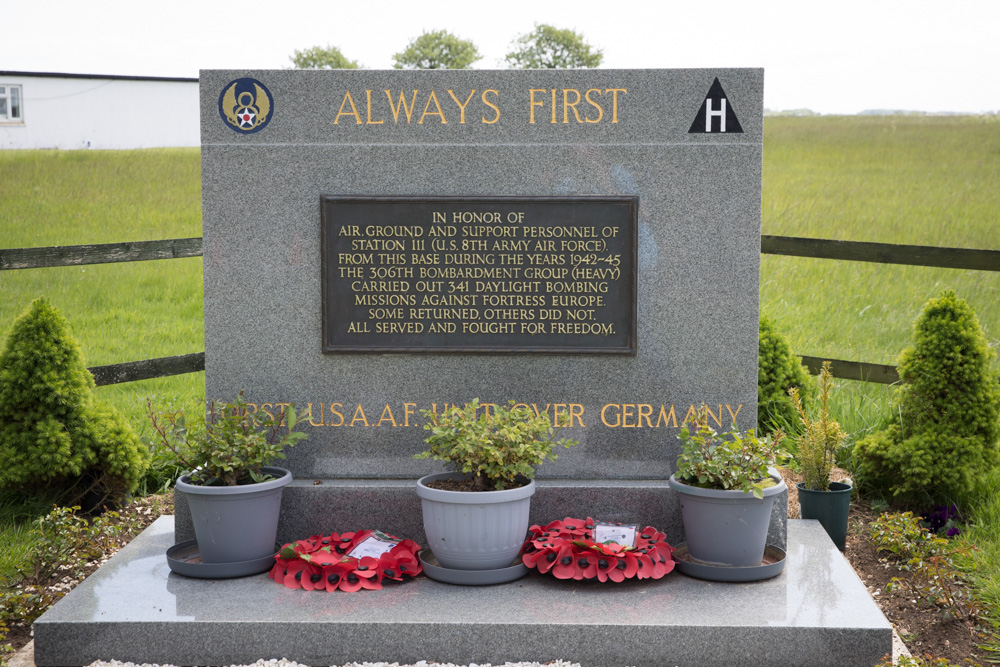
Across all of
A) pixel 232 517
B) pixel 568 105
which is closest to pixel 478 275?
pixel 568 105

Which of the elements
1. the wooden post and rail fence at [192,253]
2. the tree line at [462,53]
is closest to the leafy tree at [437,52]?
the tree line at [462,53]

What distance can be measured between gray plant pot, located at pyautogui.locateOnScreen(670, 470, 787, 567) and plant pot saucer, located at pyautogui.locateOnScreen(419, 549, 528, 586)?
801mm

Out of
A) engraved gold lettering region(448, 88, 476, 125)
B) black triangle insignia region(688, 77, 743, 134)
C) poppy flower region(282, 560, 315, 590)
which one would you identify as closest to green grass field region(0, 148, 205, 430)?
poppy flower region(282, 560, 315, 590)

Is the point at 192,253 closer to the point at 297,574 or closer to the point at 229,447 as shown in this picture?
the point at 229,447

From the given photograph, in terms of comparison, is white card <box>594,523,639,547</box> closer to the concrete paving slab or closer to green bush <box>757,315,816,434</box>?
the concrete paving slab

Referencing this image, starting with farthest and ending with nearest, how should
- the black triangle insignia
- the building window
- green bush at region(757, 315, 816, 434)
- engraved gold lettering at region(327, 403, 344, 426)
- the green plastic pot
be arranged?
the building window < green bush at region(757, 315, 816, 434) < the green plastic pot < engraved gold lettering at region(327, 403, 344, 426) < the black triangle insignia

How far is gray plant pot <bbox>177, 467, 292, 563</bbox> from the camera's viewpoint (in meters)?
3.87

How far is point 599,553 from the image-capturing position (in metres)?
3.84

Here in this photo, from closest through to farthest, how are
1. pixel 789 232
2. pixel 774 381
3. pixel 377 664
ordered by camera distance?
pixel 377 664 → pixel 774 381 → pixel 789 232

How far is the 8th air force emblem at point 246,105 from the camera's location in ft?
14.0

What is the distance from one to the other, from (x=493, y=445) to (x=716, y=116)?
6.43 feet

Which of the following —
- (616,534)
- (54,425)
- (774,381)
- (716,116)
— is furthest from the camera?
(774,381)

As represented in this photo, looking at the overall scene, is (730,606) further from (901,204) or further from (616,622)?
(901,204)

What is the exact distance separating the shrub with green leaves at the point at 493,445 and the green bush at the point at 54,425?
242cm
